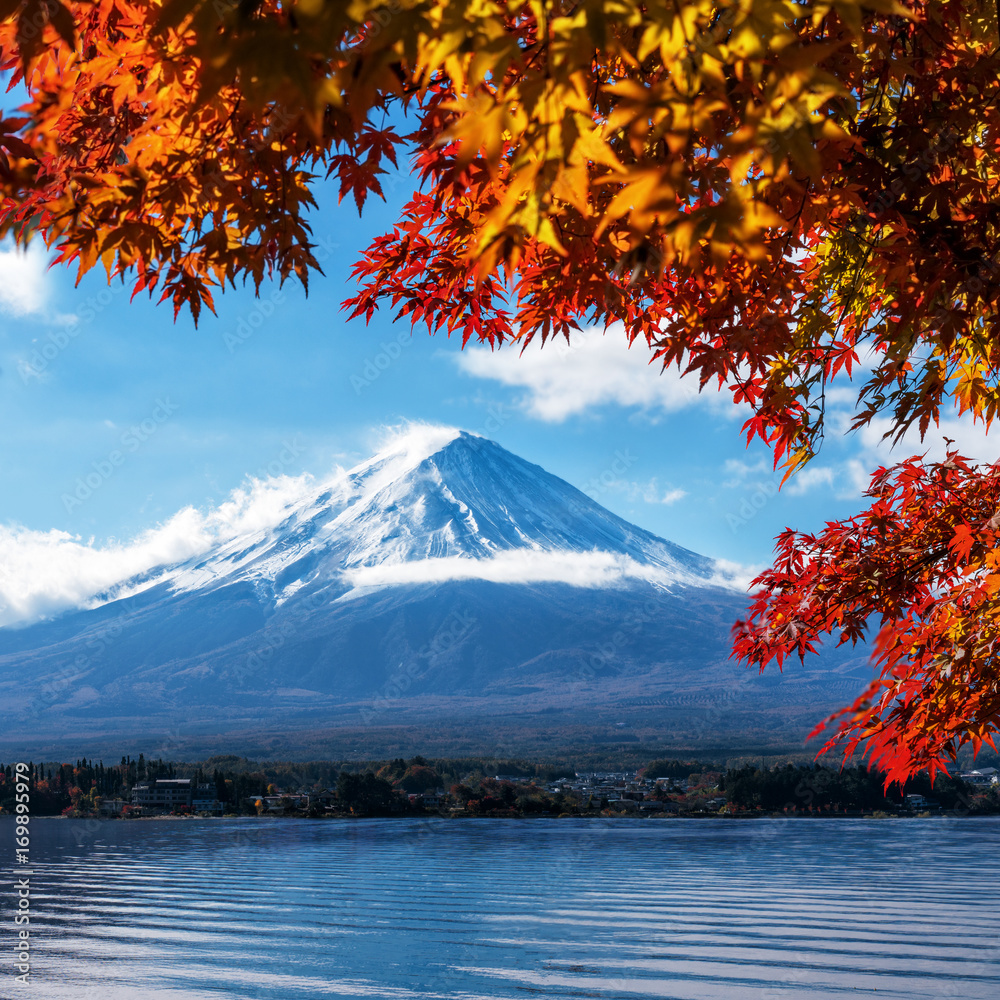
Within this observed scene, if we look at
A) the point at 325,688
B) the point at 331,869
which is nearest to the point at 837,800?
the point at 331,869

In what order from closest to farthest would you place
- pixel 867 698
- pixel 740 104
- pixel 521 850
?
1. pixel 740 104
2. pixel 867 698
3. pixel 521 850

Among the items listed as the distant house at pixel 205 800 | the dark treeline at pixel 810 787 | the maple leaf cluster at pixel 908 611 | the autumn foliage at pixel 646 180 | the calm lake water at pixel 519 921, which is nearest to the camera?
the autumn foliage at pixel 646 180

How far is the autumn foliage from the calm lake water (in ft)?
27.3

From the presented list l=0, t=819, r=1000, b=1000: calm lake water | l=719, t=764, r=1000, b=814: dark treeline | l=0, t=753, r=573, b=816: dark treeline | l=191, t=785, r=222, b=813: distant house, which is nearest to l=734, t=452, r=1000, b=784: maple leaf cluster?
l=0, t=819, r=1000, b=1000: calm lake water

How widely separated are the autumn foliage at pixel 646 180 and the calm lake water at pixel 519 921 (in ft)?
27.3

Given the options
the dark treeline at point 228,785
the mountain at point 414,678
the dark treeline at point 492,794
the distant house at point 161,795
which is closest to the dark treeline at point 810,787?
the dark treeline at point 492,794

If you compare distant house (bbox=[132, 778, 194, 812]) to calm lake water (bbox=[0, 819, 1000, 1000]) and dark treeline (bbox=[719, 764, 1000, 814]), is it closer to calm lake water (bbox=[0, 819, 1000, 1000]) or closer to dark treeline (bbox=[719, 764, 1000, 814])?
calm lake water (bbox=[0, 819, 1000, 1000])

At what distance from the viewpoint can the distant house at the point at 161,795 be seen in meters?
37.7

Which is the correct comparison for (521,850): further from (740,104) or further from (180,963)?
(740,104)

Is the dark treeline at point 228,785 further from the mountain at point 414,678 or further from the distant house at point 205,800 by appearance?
the mountain at point 414,678

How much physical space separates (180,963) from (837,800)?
33194mm

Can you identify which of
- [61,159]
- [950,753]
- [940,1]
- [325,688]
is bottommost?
[325,688]

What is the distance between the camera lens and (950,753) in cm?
443

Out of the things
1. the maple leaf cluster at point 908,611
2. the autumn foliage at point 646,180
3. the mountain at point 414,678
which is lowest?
the mountain at point 414,678
